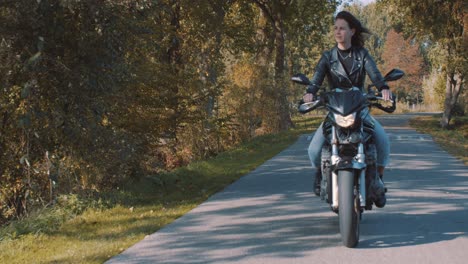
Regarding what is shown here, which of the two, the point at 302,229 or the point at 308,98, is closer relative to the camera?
the point at 308,98

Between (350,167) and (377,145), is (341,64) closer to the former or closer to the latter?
(377,145)

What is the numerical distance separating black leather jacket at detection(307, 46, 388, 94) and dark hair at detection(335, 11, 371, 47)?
0.09 m

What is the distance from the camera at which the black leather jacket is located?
20.2 feet

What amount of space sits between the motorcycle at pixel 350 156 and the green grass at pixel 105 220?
83.0 inches

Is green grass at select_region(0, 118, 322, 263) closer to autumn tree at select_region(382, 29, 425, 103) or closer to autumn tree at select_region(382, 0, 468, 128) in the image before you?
autumn tree at select_region(382, 0, 468, 128)

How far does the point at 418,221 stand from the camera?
22.4ft

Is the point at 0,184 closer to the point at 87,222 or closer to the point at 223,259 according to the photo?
the point at 87,222

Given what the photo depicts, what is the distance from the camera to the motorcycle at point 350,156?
545cm

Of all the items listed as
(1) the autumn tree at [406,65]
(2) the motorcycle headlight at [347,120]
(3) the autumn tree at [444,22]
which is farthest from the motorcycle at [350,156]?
(1) the autumn tree at [406,65]

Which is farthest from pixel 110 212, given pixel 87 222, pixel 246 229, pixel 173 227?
pixel 246 229

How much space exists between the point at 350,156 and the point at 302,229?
1.26 metres

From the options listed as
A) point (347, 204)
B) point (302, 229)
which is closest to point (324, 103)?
point (347, 204)

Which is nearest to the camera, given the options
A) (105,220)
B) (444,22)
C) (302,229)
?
(302,229)

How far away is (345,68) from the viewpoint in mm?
6188
